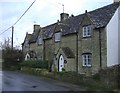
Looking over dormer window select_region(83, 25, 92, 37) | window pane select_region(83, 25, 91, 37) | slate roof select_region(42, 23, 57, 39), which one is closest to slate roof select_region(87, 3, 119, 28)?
dormer window select_region(83, 25, 92, 37)

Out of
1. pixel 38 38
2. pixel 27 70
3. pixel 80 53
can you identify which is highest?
pixel 38 38

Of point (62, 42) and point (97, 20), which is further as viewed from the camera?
point (62, 42)

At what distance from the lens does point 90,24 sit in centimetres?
3091

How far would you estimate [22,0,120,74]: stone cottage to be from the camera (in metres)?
28.9

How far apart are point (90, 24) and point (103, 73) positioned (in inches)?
415

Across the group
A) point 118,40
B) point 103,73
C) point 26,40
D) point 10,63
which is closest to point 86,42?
point 118,40

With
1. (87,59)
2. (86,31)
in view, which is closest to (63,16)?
(86,31)

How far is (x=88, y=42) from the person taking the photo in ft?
103

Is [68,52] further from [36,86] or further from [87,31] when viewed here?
[36,86]

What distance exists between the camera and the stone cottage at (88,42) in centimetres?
2888

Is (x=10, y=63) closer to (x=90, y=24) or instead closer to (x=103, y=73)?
(x=90, y=24)

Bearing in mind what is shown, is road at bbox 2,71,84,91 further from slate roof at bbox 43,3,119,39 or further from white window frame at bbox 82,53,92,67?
slate roof at bbox 43,3,119,39

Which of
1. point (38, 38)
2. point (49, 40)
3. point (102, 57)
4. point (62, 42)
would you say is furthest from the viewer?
point (38, 38)

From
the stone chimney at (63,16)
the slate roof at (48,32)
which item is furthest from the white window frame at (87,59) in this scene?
the stone chimney at (63,16)
